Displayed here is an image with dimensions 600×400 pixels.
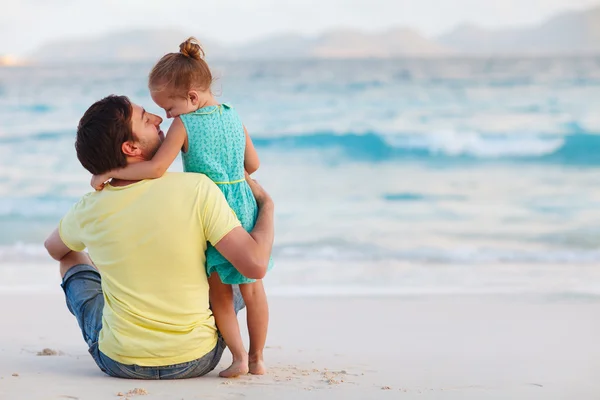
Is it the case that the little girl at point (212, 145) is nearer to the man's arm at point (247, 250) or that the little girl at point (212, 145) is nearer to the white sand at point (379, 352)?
the man's arm at point (247, 250)

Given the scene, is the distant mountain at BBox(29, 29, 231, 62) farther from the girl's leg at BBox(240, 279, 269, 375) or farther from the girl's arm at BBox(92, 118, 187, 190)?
the girl's arm at BBox(92, 118, 187, 190)

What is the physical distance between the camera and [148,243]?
2803 mm

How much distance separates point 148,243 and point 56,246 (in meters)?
0.51

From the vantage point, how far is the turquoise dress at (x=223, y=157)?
2.98 metres

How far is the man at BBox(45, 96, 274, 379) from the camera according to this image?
9.20ft

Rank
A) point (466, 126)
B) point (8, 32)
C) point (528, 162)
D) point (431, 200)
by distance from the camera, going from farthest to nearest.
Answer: point (8, 32), point (466, 126), point (528, 162), point (431, 200)

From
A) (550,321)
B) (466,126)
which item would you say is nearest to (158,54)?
(466,126)

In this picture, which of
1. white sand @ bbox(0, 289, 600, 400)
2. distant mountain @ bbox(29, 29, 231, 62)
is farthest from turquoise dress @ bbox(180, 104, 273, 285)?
distant mountain @ bbox(29, 29, 231, 62)

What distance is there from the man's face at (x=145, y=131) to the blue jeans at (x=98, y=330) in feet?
1.99

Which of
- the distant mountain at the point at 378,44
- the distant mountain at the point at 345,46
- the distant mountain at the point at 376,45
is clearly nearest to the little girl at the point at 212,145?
the distant mountain at the point at 378,44

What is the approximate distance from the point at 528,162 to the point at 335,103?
602 centimetres

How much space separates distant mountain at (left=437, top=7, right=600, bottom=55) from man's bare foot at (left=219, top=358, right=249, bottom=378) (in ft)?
116

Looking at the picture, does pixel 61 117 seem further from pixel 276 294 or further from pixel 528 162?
pixel 276 294

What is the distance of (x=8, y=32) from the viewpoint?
1417 inches
